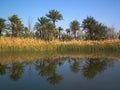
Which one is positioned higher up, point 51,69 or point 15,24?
point 15,24

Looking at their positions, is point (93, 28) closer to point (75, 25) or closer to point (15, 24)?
point (75, 25)

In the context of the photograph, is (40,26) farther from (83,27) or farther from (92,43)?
(92,43)

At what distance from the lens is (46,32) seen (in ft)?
149

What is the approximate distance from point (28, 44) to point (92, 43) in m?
8.10

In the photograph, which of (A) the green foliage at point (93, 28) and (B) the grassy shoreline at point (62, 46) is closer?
(B) the grassy shoreline at point (62, 46)

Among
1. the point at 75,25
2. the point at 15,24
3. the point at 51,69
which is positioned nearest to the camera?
the point at 51,69

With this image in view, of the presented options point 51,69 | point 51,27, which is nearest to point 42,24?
point 51,27

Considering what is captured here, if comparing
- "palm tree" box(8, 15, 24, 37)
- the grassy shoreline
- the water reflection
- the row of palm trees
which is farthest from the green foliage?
the water reflection

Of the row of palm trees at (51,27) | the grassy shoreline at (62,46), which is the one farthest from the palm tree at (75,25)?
the grassy shoreline at (62,46)

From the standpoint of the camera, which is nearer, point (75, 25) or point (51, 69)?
point (51, 69)

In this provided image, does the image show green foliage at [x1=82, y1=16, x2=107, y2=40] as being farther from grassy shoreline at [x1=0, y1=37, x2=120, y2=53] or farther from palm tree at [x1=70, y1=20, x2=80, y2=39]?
grassy shoreline at [x1=0, y1=37, x2=120, y2=53]

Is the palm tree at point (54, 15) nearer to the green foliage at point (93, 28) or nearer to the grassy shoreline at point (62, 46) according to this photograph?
the green foliage at point (93, 28)

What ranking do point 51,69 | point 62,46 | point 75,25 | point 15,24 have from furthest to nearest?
point 75,25 < point 15,24 < point 62,46 < point 51,69

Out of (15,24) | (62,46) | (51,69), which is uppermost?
(15,24)
